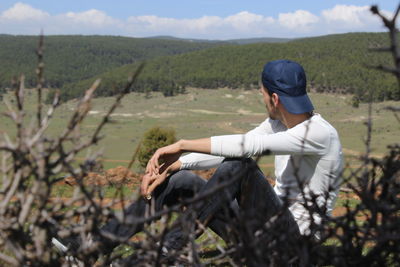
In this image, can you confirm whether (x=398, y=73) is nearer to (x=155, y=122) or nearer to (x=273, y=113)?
(x=273, y=113)

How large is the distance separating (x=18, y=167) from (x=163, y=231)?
48 cm

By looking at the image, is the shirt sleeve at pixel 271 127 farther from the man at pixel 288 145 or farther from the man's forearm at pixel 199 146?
the man's forearm at pixel 199 146

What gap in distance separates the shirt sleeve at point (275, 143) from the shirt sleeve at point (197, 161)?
515mm

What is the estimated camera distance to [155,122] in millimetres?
59562

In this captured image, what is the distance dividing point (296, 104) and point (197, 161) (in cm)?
74

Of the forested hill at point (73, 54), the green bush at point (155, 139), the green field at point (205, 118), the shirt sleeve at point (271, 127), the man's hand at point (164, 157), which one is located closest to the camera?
the man's hand at point (164, 157)

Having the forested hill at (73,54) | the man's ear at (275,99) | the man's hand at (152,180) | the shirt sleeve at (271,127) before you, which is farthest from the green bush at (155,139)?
the forested hill at (73,54)

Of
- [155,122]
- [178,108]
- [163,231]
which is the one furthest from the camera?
[178,108]

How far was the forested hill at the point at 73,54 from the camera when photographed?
120 meters

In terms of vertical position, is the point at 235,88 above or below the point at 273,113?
below

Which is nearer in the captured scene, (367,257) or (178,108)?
(367,257)

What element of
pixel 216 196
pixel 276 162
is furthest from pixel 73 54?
pixel 216 196

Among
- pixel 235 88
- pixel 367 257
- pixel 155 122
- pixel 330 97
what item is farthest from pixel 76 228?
pixel 235 88

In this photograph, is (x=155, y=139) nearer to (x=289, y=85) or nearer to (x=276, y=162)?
(x=276, y=162)
